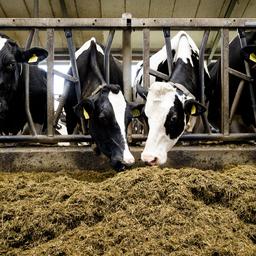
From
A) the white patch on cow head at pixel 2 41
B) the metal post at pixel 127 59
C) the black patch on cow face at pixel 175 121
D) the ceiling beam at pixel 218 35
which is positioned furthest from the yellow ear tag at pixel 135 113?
the ceiling beam at pixel 218 35

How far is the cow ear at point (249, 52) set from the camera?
448 cm

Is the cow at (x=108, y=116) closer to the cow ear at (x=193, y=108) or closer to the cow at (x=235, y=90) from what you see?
the cow ear at (x=193, y=108)

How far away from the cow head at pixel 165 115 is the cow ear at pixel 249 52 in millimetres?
634

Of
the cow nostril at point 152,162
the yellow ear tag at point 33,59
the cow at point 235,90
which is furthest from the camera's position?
the cow at point 235,90

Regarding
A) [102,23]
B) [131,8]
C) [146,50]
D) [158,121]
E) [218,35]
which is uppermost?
[131,8]

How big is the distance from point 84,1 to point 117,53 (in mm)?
2000

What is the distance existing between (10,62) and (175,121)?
1.51 meters

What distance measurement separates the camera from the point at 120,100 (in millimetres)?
4289

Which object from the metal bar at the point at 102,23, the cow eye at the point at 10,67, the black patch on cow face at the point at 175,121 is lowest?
the black patch on cow face at the point at 175,121

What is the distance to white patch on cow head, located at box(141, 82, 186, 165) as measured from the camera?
3982 millimetres

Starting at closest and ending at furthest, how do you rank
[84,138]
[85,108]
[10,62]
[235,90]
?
[85,108] → [84,138] → [10,62] → [235,90]

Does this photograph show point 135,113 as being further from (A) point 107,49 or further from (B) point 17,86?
(B) point 17,86

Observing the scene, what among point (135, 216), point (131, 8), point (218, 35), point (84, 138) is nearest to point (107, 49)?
point (84, 138)

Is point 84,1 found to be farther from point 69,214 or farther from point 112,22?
point 69,214
